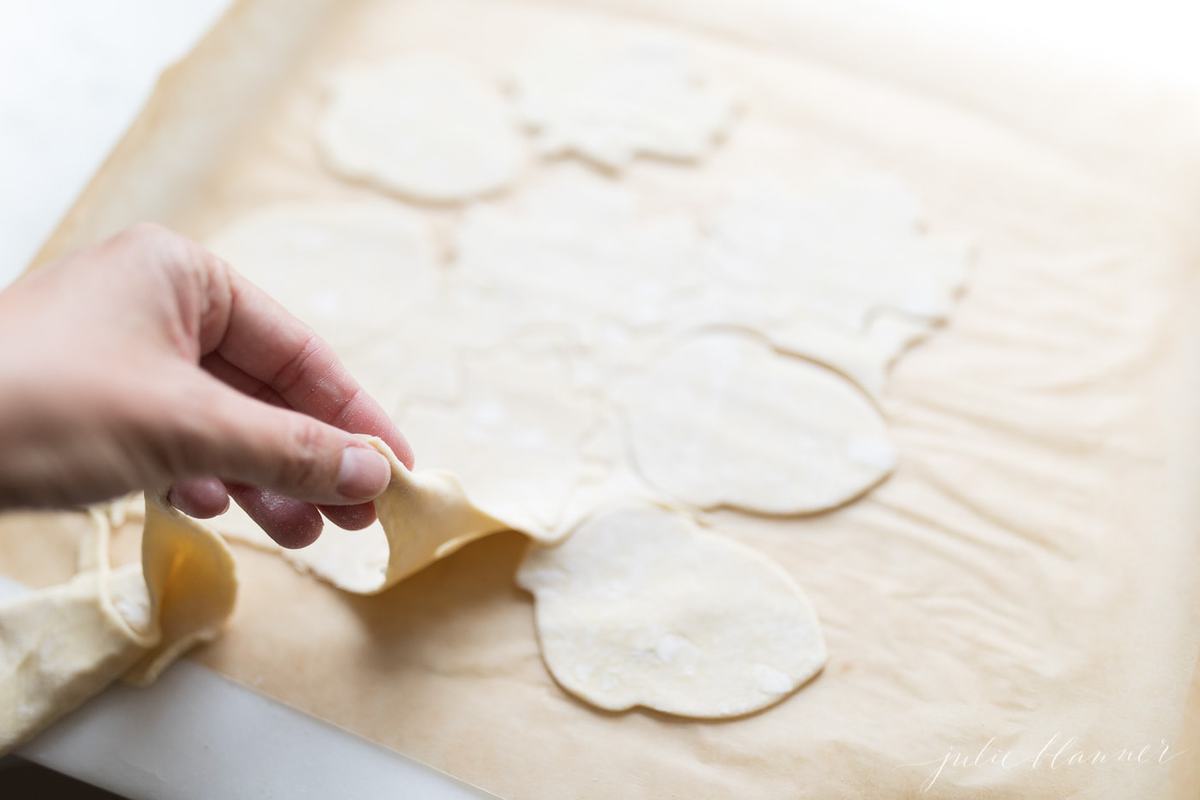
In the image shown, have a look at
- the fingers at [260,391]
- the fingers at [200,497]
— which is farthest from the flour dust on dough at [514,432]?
the fingers at [200,497]

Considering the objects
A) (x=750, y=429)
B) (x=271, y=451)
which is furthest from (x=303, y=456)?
(x=750, y=429)

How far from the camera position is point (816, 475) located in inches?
44.2

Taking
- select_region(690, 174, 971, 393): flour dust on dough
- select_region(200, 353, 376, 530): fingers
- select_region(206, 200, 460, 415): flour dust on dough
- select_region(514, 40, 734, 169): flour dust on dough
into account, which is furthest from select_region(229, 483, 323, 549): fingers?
select_region(514, 40, 734, 169): flour dust on dough

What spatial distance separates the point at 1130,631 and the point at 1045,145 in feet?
2.43

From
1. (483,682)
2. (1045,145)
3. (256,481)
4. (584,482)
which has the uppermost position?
(1045,145)

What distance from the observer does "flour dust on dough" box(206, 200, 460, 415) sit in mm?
1208

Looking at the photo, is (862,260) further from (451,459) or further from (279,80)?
(279,80)

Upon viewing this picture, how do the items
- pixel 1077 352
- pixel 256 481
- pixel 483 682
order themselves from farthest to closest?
pixel 1077 352 → pixel 483 682 → pixel 256 481

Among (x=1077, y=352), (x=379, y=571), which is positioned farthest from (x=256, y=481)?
(x=1077, y=352)

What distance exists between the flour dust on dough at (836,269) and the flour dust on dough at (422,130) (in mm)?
334

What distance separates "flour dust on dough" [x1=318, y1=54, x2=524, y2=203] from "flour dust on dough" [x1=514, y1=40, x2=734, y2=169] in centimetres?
6

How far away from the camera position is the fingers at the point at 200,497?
34.2 inches

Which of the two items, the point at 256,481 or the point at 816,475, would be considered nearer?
the point at 256,481

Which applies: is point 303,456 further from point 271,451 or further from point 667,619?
point 667,619
